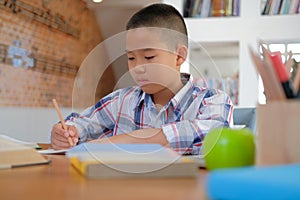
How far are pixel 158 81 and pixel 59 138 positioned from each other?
0.30 metres

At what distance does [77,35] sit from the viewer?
4105 millimetres

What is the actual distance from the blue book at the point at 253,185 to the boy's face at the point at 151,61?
546mm

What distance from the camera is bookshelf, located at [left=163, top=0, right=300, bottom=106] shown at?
9.62ft

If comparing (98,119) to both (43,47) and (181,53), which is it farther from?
(43,47)

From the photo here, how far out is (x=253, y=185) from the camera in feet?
1.16

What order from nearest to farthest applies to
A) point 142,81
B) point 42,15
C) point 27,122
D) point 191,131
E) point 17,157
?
point 17,157, point 191,131, point 142,81, point 27,122, point 42,15

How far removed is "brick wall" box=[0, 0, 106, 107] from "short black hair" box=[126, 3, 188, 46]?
1.91 meters

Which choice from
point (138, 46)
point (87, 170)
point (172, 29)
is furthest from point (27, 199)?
point (172, 29)

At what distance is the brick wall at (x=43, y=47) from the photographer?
2.90 meters

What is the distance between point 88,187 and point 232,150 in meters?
0.22

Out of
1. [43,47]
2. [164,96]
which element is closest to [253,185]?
[164,96]

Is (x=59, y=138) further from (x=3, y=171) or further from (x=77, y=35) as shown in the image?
(x=77, y=35)

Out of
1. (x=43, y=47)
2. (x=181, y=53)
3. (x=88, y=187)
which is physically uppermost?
(x=43, y=47)

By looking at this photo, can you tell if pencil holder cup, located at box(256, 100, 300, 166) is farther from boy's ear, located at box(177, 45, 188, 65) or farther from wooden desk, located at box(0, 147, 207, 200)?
boy's ear, located at box(177, 45, 188, 65)
